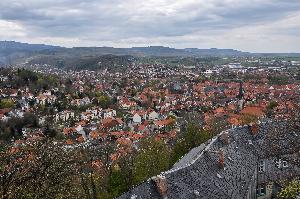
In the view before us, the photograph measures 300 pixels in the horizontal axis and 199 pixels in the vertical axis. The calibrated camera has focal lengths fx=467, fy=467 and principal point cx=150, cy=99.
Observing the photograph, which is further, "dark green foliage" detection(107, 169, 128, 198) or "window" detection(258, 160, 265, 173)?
"dark green foliage" detection(107, 169, 128, 198)

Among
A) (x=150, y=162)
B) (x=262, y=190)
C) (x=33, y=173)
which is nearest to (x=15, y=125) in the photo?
(x=150, y=162)

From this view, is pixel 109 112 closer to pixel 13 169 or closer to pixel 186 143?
pixel 186 143

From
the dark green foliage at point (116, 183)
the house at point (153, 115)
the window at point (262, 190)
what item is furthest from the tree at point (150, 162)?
the house at point (153, 115)

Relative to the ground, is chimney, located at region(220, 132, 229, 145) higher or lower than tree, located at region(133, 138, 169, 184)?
higher

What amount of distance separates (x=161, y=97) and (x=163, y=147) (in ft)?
328

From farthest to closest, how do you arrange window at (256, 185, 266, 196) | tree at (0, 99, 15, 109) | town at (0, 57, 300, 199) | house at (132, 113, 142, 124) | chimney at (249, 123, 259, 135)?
tree at (0, 99, 15, 109)
house at (132, 113, 142, 124)
chimney at (249, 123, 259, 135)
window at (256, 185, 266, 196)
town at (0, 57, 300, 199)

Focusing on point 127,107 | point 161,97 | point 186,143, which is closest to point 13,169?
point 186,143

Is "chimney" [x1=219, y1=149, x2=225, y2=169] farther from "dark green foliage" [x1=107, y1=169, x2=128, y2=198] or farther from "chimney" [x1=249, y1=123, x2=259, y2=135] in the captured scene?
"chimney" [x1=249, y1=123, x2=259, y2=135]

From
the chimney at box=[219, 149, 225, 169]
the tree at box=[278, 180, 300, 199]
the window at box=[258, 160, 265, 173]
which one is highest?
the tree at box=[278, 180, 300, 199]

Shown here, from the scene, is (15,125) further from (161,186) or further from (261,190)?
(161,186)

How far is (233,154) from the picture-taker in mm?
35375

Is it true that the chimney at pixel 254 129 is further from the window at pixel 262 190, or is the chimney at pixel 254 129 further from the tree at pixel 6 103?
the tree at pixel 6 103

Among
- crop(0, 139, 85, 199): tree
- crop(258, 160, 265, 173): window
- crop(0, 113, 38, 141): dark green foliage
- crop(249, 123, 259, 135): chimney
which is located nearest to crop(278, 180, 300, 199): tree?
crop(0, 139, 85, 199): tree

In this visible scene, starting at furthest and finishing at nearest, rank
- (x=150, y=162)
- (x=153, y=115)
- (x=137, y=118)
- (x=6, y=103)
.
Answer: (x=153, y=115) < (x=6, y=103) < (x=137, y=118) < (x=150, y=162)
